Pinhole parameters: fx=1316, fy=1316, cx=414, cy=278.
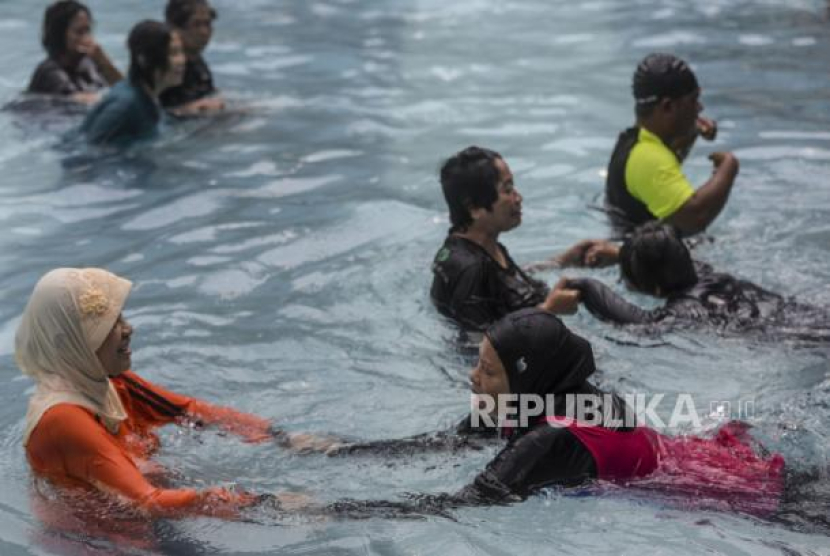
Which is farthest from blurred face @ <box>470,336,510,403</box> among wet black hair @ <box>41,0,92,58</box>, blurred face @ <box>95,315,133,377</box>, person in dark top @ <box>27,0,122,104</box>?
wet black hair @ <box>41,0,92,58</box>

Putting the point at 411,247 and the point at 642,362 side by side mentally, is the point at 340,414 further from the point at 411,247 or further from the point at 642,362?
the point at 411,247

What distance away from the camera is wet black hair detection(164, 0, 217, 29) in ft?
36.3

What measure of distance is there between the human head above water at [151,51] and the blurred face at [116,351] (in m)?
5.28

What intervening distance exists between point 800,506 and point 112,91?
22.4ft

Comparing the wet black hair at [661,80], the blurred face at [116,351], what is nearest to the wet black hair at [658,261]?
Answer: the wet black hair at [661,80]

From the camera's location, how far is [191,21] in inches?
439

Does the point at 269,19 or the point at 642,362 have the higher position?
the point at 269,19

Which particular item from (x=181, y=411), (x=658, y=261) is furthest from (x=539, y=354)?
(x=658, y=261)

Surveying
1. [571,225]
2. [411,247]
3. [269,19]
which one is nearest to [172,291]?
[411,247]

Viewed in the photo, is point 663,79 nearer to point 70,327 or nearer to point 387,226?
point 387,226

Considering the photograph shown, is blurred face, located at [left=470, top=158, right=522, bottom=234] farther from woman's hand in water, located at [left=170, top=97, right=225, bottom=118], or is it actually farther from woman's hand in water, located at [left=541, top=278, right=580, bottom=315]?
woman's hand in water, located at [left=170, top=97, right=225, bottom=118]

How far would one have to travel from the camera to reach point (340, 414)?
21.2ft

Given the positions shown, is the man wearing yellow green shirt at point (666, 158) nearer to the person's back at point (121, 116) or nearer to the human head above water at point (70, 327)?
the human head above water at point (70, 327)

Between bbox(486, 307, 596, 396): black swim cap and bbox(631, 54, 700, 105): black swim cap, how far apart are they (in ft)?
10.1
